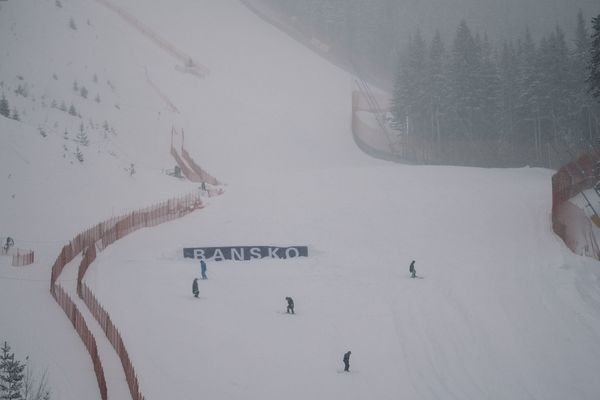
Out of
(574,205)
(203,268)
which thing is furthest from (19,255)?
(574,205)

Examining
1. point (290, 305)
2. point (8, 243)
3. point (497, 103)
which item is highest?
point (497, 103)

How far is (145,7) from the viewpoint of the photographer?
67188mm

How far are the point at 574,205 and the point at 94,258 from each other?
2428cm

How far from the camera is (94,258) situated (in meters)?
23.0

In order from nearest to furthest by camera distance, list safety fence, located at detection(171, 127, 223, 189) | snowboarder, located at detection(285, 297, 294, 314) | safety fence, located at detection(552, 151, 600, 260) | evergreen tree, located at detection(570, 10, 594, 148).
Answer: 1. snowboarder, located at detection(285, 297, 294, 314)
2. safety fence, located at detection(552, 151, 600, 260)
3. safety fence, located at detection(171, 127, 223, 189)
4. evergreen tree, located at detection(570, 10, 594, 148)

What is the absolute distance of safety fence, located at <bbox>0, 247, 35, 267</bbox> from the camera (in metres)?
21.5

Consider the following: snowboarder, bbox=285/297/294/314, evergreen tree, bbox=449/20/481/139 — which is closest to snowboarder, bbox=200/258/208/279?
snowboarder, bbox=285/297/294/314

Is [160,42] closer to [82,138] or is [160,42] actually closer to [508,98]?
[82,138]

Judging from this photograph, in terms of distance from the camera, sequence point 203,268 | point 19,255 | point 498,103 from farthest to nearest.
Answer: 1. point 498,103
2. point 203,268
3. point 19,255

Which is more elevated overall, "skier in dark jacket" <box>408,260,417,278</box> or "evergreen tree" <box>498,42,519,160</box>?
"evergreen tree" <box>498,42,519,160</box>

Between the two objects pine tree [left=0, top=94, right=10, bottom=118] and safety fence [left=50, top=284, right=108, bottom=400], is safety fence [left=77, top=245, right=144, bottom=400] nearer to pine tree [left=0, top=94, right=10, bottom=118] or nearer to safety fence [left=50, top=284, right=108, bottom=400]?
safety fence [left=50, top=284, right=108, bottom=400]

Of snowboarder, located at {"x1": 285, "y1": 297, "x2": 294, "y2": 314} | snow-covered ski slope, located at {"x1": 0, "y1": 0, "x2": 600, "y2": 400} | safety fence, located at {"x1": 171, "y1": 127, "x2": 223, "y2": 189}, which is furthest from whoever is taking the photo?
safety fence, located at {"x1": 171, "y1": 127, "x2": 223, "y2": 189}

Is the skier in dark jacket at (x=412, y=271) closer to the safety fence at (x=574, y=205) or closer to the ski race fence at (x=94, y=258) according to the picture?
the safety fence at (x=574, y=205)

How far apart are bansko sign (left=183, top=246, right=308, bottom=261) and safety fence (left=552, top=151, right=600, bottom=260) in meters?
13.4
